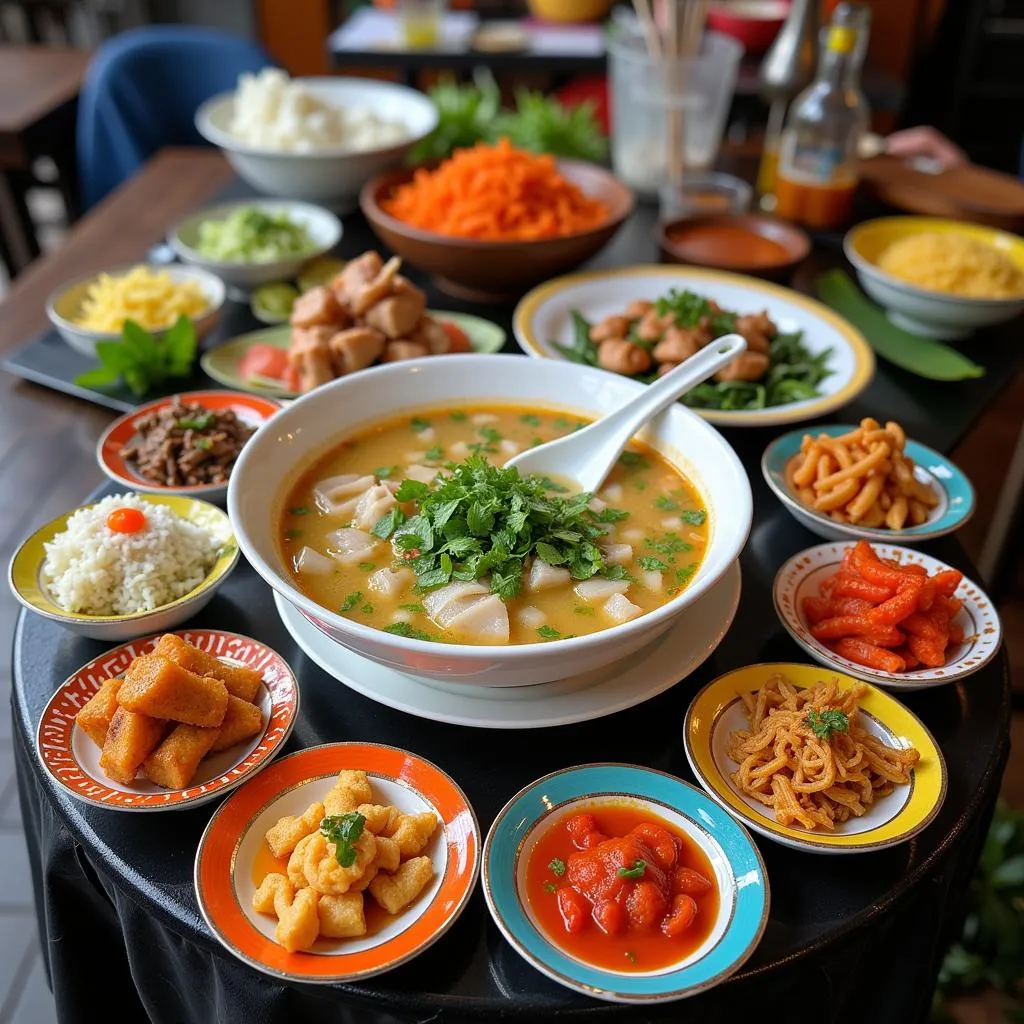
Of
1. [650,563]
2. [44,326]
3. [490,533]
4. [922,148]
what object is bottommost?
[922,148]

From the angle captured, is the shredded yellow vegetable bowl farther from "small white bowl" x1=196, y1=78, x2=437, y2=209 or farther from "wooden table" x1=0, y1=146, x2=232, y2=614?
"small white bowl" x1=196, y1=78, x2=437, y2=209

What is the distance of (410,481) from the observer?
65.9 inches

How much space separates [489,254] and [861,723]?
1.61 meters

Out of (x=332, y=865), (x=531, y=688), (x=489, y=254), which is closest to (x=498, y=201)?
(x=489, y=254)

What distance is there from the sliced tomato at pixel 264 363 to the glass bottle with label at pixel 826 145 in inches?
72.5

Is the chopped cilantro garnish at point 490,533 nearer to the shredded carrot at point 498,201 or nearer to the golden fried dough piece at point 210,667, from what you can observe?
the golden fried dough piece at point 210,667

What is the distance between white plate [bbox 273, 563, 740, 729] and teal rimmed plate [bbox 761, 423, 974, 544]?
0.39 meters

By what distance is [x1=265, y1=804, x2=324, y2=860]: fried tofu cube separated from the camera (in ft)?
3.96

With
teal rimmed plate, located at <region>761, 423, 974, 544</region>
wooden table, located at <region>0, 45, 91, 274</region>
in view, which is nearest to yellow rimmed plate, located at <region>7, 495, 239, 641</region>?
teal rimmed plate, located at <region>761, 423, 974, 544</region>

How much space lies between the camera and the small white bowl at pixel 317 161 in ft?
9.95

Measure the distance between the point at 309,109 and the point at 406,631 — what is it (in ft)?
7.91

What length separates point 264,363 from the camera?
2307 mm

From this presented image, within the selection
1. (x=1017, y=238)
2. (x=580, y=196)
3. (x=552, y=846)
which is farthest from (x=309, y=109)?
(x=552, y=846)

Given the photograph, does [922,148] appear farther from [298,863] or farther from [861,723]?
[298,863]
